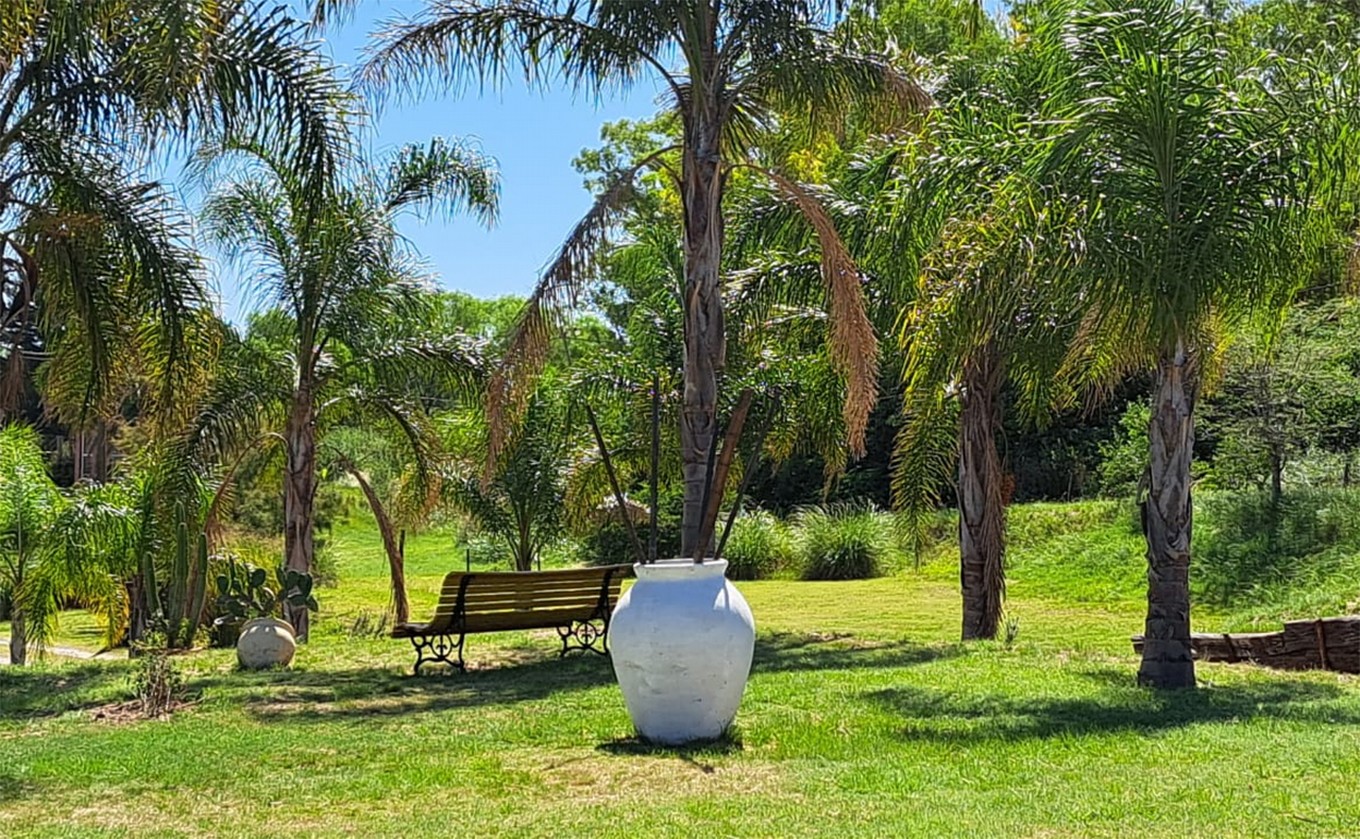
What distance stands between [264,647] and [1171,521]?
7.41m

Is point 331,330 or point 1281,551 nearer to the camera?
point 331,330

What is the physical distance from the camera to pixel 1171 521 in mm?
9531

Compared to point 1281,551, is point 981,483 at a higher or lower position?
higher

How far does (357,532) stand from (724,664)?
37.2 meters

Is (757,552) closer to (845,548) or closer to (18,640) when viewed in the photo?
(845,548)

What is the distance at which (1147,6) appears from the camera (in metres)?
9.04

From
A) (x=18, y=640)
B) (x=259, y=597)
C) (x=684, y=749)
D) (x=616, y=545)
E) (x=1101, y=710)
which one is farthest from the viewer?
(x=616, y=545)

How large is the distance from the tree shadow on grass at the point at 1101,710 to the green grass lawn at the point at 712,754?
32 mm

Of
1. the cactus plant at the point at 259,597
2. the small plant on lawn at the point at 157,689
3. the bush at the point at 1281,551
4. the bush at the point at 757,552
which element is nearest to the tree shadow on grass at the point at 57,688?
the small plant on lawn at the point at 157,689

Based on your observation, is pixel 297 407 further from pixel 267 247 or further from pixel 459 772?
pixel 459 772

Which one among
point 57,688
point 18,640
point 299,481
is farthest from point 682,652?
point 18,640

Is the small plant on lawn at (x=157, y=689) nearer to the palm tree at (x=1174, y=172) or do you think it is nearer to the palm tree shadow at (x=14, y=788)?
the palm tree shadow at (x=14, y=788)

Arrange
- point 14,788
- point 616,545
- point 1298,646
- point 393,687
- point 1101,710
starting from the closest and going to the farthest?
1. point 14,788
2. point 1101,710
3. point 393,687
4. point 1298,646
5. point 616,545

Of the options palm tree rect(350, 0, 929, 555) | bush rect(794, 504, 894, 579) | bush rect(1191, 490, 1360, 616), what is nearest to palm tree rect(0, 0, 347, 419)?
palm tree rect(350, 0, 929, 555)
